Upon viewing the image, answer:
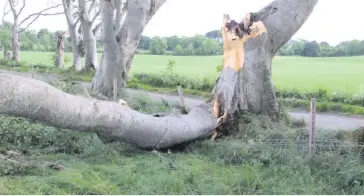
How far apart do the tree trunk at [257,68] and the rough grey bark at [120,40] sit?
13.1 feet

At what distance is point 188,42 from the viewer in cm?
3158

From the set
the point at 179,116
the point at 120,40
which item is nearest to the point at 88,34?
the point at 120,40

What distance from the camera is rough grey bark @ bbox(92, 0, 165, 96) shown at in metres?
13.4

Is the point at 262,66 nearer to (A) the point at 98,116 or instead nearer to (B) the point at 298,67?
(A) the point at 98,116

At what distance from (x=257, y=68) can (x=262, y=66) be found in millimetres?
111

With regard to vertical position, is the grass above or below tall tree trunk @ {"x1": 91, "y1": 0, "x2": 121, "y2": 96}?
below

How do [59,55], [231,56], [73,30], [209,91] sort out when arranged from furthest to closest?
1. [59,55]
2. [73,30]
3. [209,91]
4. [231,56]

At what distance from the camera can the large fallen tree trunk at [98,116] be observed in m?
5.64

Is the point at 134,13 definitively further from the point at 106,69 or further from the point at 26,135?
the point at 26,135

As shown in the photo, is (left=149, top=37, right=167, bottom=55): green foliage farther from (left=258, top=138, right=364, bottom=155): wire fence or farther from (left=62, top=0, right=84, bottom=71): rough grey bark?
(left=258, top=138, right=364, bottom=155): wire fence

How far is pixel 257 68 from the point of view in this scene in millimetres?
9938

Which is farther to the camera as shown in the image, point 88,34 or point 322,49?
point 322,49

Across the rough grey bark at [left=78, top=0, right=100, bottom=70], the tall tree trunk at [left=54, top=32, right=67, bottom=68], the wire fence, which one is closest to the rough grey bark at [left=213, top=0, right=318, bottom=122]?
the wire fence

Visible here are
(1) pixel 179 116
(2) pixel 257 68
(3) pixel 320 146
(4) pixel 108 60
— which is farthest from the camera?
(4) pixel 108 60
